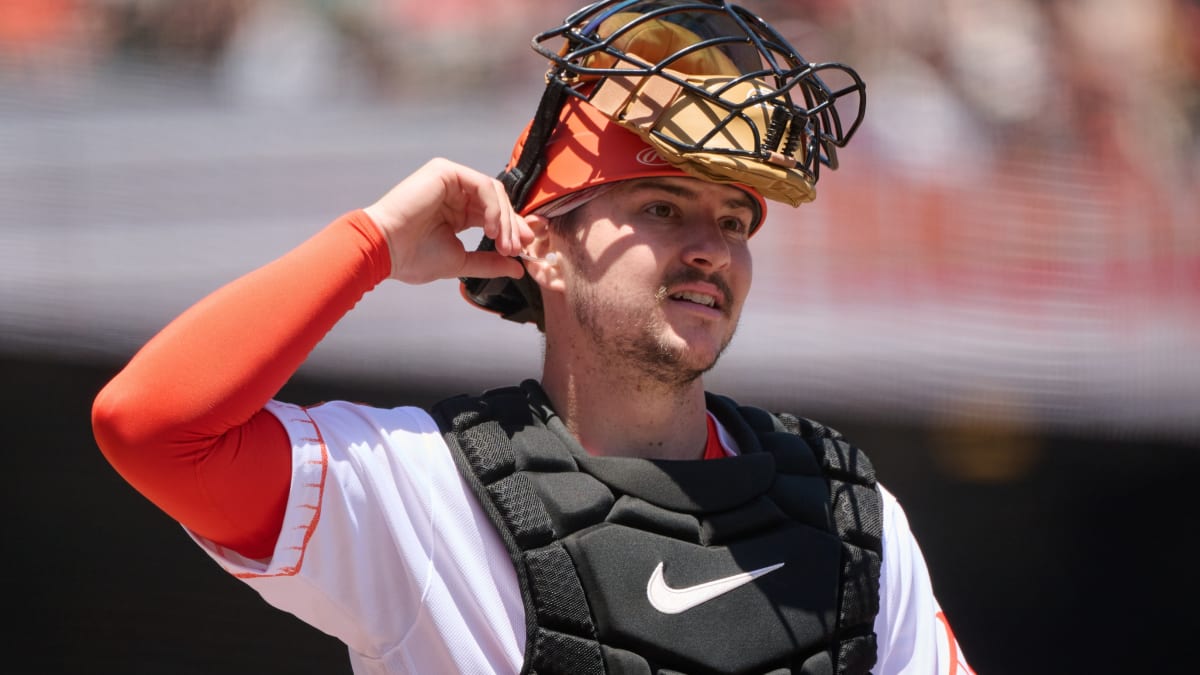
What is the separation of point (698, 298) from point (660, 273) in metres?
0.07

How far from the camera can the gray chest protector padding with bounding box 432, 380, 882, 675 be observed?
5.06 feet

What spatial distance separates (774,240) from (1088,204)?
89 cm

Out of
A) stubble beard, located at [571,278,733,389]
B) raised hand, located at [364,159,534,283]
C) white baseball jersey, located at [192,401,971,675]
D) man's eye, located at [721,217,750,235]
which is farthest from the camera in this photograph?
man's eye, located at [721,217,750,235]

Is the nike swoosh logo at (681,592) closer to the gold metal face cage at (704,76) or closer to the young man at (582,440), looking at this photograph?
the young man at (582,440)

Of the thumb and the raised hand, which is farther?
the thumb

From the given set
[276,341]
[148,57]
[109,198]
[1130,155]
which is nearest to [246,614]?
[109,198]

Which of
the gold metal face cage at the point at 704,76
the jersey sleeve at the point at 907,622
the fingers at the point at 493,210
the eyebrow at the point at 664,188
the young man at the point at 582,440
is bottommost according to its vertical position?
the jersey sleeve at the point at 907,622

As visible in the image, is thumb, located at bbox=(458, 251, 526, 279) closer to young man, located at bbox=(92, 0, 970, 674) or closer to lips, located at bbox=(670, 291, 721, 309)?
young man, located at bbox=(92, 0, 970, 674)

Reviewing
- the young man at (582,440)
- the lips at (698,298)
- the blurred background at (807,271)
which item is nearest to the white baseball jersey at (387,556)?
the young man at (582,440)

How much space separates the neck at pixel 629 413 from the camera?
5.84 feet

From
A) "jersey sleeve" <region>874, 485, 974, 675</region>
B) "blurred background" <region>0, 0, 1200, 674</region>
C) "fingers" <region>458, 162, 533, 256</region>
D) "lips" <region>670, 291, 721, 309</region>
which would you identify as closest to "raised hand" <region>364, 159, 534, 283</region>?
"fingers" <region>458, 162, 533, 256</region>

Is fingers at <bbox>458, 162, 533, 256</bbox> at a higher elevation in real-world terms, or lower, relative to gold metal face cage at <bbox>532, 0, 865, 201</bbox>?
lower

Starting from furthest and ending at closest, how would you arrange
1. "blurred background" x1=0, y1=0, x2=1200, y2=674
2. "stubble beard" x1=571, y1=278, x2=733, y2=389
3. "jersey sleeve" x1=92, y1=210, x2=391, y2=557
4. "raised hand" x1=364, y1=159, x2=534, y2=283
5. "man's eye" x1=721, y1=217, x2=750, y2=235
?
"blurred background" x1=0, y1=0, x2=1200, y2=674 < "man's eye" x1=721, y1=217, x2=750, y2=235 < "stubble beard" x1=571, y1=278, x2=733, y2=389 < "raised hand" x1=364, y1=159, x2=534, y2=283 < "jersey sleeve" x1=92, y1=210, x2=391, y2=557

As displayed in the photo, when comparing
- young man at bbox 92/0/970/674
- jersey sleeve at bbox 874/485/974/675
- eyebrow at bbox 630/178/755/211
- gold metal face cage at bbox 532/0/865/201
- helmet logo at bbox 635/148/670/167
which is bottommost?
jersey sleeve at bbox 874/485/974/675
